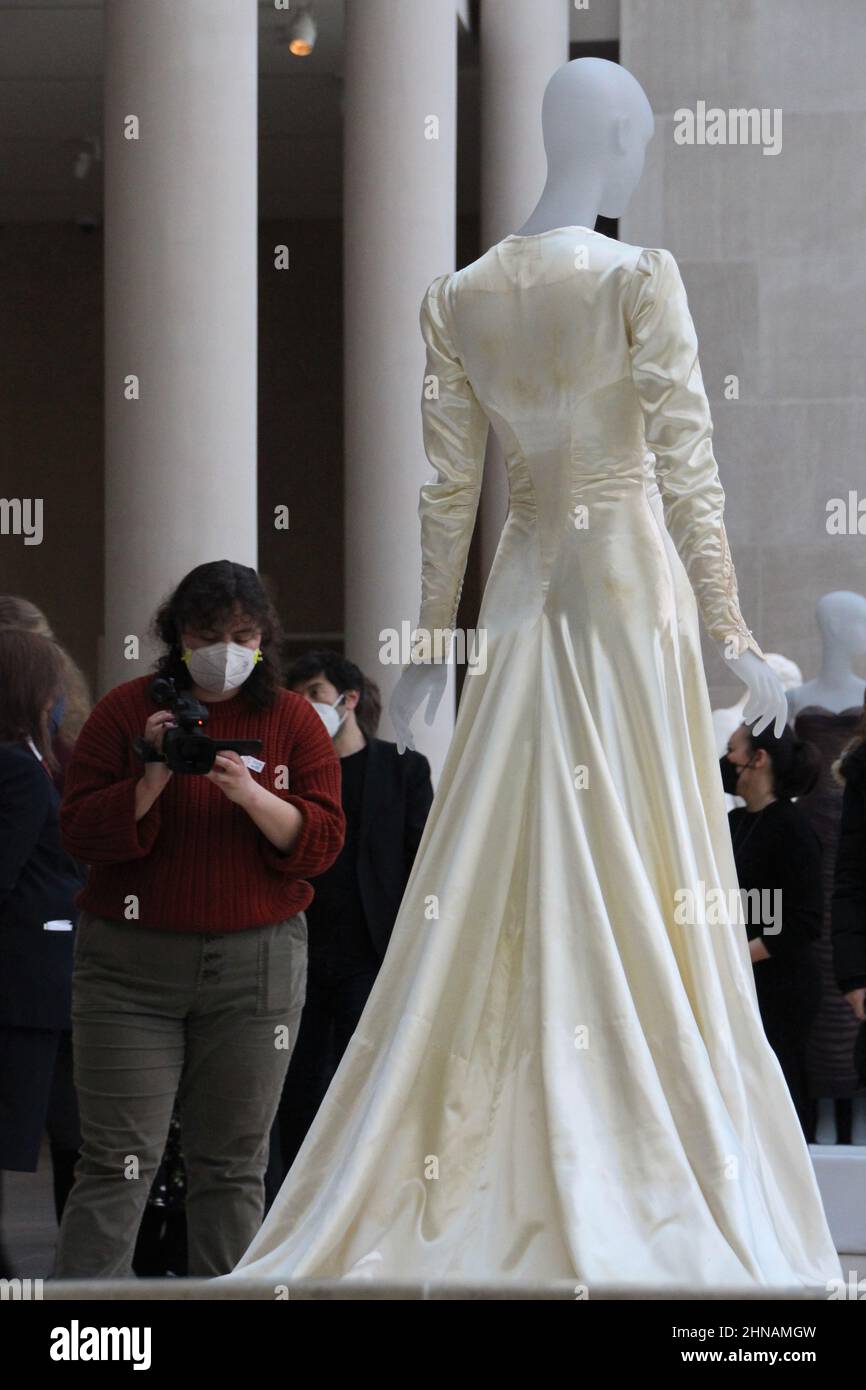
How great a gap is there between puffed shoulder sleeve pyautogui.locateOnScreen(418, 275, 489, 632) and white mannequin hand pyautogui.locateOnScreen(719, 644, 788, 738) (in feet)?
2.08

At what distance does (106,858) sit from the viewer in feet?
15.1

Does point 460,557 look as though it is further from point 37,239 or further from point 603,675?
point 37,239

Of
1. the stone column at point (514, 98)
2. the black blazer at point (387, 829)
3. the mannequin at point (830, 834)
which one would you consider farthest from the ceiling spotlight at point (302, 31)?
the black blazer at point (387, 829)

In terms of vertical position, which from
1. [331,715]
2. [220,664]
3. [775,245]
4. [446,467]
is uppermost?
[775,245]

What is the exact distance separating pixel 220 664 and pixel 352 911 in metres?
1.91

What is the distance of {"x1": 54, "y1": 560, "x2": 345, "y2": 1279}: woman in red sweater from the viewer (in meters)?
4.60

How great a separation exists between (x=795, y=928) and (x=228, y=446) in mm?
2324

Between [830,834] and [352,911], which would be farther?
[830,834]

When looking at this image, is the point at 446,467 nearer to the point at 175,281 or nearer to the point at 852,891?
the point at 852,891

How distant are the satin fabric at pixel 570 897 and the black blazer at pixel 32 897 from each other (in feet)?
3.78

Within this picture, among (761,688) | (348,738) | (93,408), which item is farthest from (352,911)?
(93,408)

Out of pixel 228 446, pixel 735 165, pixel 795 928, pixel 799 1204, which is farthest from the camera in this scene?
pixel 735 165

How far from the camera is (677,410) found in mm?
4305
